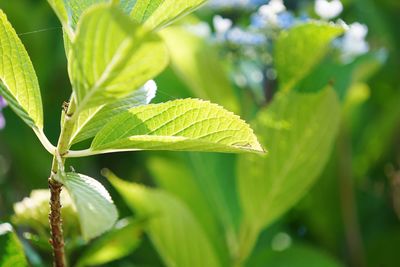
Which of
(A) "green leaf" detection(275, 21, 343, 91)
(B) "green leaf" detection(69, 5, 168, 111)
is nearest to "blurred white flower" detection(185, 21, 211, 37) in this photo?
(A) "green leaf" detection(275, 21, 343, 91)

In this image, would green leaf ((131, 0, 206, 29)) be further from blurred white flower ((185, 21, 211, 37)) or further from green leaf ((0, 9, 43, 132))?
blurred white flower ((185, 21, 211, 37))

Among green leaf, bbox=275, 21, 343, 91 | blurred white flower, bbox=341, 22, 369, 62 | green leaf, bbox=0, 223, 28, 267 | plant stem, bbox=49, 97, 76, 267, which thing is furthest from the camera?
blurred white flower, bbox=341, 22, 369, 62

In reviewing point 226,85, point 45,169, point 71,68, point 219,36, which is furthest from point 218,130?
point 45,169

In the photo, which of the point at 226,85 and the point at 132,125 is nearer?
the point at 132,125

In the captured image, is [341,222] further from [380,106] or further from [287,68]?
[287,68]

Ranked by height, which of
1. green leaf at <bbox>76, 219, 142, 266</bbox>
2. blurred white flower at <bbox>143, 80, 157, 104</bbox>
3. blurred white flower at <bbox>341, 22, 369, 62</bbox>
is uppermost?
blurred white flower at <bbox>143, 80, 157, 104</bbox>
